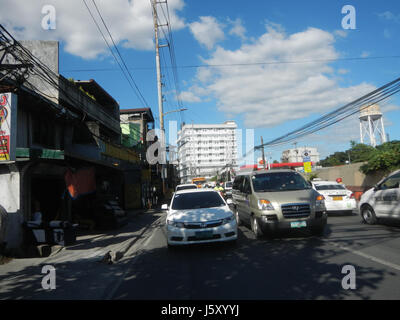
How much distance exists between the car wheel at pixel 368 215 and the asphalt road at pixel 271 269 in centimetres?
119

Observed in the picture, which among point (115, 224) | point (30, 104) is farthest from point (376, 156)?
point (30, 104)

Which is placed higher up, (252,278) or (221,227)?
(221,227)

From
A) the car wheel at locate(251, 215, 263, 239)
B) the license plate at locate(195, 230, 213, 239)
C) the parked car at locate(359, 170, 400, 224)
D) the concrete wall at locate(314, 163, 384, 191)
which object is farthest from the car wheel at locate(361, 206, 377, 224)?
the concrete wall at locate(314, 163, 384, 191)

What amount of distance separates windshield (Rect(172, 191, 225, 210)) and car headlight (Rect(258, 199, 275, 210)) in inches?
43.1

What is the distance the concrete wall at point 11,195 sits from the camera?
8.88m

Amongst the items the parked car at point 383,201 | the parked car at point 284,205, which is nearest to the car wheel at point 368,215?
the parked car at point 383,201

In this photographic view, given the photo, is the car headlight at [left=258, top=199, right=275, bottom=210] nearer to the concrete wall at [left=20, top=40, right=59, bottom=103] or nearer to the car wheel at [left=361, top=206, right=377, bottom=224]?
the car wheel at [left=361, top=206, right=377, bottom=224]

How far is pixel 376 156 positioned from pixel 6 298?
21.9m

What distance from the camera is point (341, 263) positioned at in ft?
19.7

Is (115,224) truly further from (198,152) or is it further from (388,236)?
(198,152)

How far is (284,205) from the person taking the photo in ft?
27.0

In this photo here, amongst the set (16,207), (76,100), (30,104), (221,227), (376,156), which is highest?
(76,100)
